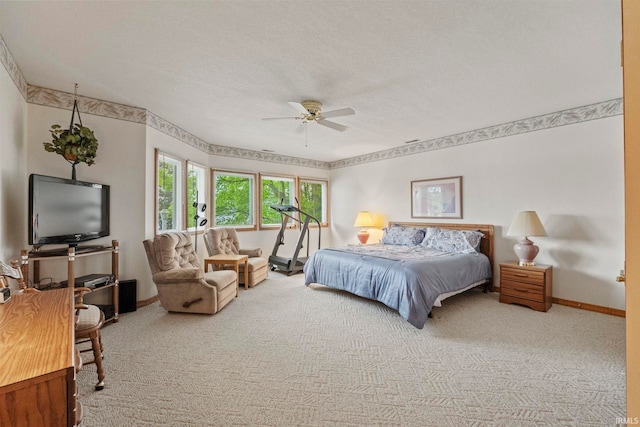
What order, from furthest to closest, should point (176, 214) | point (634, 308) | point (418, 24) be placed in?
1. point (176, 214)
2. point (418, 24)
3. point (634, 308)

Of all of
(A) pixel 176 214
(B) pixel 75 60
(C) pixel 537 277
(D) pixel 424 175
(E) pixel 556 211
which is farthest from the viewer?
(D) pixel 424 175

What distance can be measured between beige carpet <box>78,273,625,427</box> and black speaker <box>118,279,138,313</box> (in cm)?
12

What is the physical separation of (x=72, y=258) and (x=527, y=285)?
16.9ft

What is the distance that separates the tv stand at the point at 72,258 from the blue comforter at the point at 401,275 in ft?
8.36

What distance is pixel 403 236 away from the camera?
5105mm

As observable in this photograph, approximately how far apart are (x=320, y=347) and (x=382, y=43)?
2.69m

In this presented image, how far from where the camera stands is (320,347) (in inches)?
104

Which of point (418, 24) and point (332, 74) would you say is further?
point (332, 74)

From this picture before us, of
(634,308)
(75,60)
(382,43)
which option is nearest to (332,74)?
(382,43)

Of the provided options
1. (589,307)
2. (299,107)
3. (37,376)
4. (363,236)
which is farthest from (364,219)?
(37,376)

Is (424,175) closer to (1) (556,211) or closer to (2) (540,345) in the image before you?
(1) (556,211)

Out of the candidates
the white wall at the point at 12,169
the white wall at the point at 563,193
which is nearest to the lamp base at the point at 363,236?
the white wall at the point at 563,193

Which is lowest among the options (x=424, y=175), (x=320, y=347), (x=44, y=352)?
(x=320, y=347)

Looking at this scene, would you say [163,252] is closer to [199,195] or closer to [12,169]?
[12,169]
